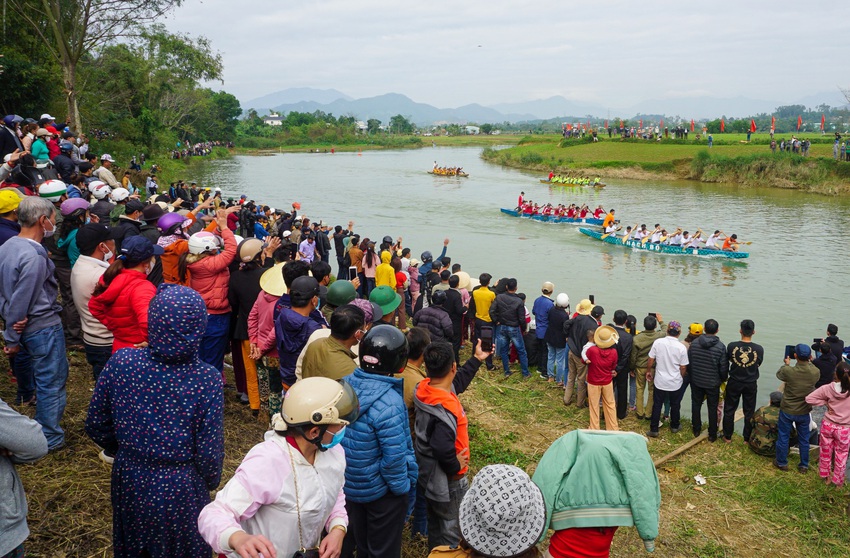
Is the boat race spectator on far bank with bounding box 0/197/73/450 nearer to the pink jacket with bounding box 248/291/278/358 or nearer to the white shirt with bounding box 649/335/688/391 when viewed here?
the pink jacket with bounding box 248/291/278/358

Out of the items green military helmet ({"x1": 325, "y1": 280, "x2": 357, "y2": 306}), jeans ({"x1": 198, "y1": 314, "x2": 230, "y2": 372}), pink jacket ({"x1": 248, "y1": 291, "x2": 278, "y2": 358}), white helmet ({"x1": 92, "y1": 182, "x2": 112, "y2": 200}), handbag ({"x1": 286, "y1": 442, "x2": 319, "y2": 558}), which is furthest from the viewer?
white helmet ({"x1": 92, "y1": 182, "x2": 112, "y2": 200})

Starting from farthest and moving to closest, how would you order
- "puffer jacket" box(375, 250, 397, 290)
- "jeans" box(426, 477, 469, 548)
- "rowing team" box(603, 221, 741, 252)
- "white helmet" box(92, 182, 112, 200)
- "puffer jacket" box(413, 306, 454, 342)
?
1. "rowing team" box(603, 221, 741, 252)
2. "puffer jacket" box(375, 250, 397, 290)
3. "white helmet" box(92, 182, 112, 200)
4. "puffer jacket" box(413, 306, 454, 342)
5. "jeans" box(426, 477, 469, 548)

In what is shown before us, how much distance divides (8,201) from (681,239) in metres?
21.1

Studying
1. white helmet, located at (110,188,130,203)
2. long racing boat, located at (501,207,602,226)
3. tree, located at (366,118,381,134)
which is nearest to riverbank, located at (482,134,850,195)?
long racing boat, located at (501,207,602,226)

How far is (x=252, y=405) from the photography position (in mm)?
6180

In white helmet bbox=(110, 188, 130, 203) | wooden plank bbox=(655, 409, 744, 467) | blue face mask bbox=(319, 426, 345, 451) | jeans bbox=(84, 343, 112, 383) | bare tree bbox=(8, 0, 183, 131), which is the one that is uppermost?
bare tree bbox=(8, 0, 183, 131)

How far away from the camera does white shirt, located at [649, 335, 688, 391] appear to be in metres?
7.53

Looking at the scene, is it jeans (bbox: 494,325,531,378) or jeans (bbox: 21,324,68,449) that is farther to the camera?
jeans (bbox: 494,325,531,378)

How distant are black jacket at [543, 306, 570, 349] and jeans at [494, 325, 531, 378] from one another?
1.57 feet

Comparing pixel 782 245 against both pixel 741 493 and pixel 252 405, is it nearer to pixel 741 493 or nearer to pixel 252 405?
pixel 741 493

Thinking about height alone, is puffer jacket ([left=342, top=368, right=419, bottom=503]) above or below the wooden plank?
Answer: above

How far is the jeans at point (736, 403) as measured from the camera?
732 centimetres

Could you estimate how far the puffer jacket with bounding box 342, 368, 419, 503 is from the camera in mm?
3387

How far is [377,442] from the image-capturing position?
11.3 ft
